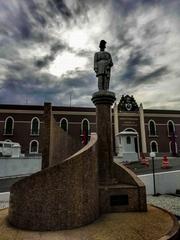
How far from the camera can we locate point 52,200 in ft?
13.6

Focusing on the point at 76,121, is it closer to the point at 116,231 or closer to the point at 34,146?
the point at 34,146

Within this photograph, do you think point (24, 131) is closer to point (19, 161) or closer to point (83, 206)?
point (19, 161)

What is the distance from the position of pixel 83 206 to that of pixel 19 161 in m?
15.1

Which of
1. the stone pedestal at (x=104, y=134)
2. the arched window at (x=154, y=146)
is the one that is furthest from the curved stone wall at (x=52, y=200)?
the arched window at (x=154, y=146)

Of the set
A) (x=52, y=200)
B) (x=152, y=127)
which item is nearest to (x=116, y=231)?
(x=52, y=200)

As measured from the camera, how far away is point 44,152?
5.45 meters

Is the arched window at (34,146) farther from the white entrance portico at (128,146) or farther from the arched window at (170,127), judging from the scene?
the arched window at (170,127)

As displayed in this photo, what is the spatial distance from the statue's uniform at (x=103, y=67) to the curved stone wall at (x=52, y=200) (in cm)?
318

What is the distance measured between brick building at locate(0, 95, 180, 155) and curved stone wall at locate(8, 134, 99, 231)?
2660cm

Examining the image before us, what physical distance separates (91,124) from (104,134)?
28.6m

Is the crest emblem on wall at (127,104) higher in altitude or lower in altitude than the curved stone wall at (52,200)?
higher

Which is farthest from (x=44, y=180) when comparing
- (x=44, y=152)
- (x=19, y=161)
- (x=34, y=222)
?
(x=19, y=161)

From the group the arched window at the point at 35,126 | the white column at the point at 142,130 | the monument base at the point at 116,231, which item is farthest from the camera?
the white column at the point at 142,130

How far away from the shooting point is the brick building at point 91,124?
32.6 m
